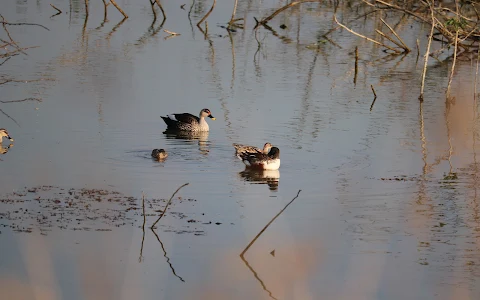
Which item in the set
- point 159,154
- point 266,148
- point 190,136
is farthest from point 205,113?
point 159,154

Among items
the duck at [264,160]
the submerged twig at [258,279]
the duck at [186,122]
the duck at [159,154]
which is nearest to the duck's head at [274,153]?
the duck at [264,160]

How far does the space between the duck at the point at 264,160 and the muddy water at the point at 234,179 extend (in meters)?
0.13

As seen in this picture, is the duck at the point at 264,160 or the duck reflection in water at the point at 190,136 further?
the duck reflection in water at the point at 190,136

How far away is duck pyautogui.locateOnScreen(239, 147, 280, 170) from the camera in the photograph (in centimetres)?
1373

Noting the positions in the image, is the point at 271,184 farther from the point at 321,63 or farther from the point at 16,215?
the point at 321,63

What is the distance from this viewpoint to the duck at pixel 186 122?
1677 cm

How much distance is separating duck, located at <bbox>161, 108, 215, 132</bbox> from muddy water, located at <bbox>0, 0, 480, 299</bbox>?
0.40m

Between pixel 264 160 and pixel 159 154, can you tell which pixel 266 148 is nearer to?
pixel 264 160

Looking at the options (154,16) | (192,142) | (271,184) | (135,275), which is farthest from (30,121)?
(154,16)

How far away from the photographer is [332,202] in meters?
11.7

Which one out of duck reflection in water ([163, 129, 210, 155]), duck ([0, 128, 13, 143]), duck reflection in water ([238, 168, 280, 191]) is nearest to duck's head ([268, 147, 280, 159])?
duck reflection in water ([238, 168, 280, 191])

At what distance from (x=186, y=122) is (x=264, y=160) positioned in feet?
10.7

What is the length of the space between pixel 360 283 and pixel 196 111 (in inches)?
415

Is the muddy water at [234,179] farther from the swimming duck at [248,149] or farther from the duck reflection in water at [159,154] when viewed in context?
the swimming duck at [248,149]
